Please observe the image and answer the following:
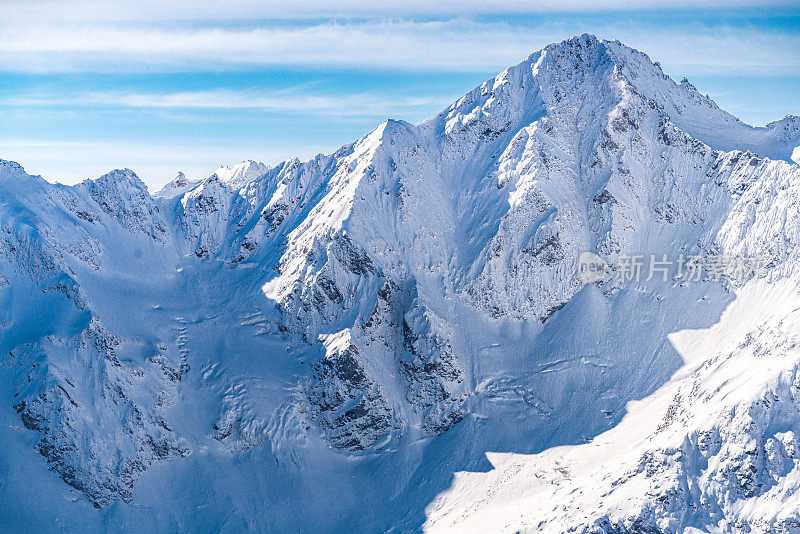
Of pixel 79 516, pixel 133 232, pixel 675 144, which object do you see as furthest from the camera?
pixel 133 232

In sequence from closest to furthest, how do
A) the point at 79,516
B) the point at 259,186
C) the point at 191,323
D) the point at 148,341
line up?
the point at 79,516 < the point at 148,341 < the point at 191,323 < the point at 259,186

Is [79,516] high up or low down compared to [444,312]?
down

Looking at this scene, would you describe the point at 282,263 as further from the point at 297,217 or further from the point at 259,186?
the point at 259,186

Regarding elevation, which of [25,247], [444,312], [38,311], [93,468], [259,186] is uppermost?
[259,186]

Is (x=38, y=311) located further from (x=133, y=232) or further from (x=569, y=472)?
(x=569, y=472)

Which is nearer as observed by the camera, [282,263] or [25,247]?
[25,247]

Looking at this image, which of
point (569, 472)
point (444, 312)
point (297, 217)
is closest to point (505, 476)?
point (569, 472)
